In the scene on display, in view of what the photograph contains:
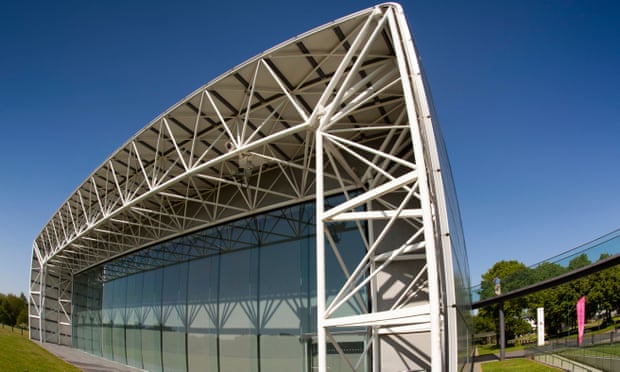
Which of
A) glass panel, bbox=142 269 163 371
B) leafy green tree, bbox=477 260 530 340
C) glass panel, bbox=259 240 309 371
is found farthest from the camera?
leafy green tree, bbox=477 260 530 340

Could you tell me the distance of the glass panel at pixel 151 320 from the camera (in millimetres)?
24734

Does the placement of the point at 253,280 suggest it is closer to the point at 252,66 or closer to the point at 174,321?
the point at 174,321

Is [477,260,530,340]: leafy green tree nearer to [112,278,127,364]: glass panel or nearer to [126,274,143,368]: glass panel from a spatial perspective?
[126,274,143,368]: glass panel

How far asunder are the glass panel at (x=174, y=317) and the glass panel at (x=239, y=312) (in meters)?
3.76

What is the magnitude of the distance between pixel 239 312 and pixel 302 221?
5.52 meters

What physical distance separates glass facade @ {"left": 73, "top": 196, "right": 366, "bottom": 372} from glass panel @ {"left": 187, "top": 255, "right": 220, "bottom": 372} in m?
0.05

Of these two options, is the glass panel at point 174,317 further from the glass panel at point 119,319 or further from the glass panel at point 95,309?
the glass panel at point 95,309

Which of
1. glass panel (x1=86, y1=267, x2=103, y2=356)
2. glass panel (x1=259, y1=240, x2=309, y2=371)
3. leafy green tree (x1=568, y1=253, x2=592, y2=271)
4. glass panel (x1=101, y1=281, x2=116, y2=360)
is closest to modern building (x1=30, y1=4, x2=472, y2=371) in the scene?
glass panel (x1=259, y1=240, x2=309, y2=371)

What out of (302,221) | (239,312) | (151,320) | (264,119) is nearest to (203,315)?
(239,312)

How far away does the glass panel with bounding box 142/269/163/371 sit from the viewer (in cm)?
2473

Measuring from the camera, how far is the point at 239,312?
64.0 feet

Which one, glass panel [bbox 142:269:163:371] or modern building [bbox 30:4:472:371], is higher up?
modern building [bbox 30:4:472:371]

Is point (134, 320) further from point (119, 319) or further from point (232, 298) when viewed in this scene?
point (232, 298)

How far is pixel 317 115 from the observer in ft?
38.0
